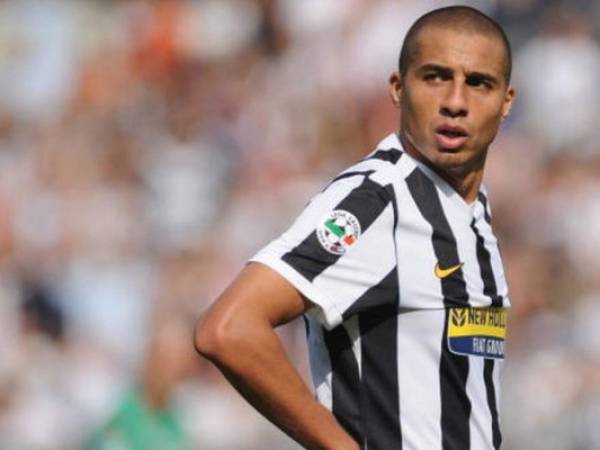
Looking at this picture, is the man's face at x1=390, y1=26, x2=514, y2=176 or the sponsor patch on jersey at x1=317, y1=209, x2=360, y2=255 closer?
the sponsor patch on jersey at x1=317, y1=209, x2=360, y2=255

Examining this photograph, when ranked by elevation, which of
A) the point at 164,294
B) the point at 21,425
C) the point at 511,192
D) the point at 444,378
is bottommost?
the point at 21,425

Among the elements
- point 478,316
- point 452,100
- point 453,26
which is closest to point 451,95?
point 452,100

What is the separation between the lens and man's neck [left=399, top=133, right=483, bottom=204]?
4.07 metres

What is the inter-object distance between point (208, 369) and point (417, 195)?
15.6 feet

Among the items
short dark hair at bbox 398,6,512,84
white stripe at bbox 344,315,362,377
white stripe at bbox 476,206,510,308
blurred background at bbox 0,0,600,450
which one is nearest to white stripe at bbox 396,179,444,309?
white stripe at bbox 344,315,362,377

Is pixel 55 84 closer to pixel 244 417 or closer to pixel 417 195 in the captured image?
pixel 244 417

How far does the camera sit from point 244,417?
8.45 m

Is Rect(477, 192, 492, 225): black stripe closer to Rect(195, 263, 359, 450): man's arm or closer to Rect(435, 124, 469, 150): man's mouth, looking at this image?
Rect(435, 124, 469, 150): man's mouth

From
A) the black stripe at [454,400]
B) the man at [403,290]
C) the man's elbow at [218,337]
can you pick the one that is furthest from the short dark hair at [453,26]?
the man's elbow at [218,337]

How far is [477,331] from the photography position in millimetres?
3936

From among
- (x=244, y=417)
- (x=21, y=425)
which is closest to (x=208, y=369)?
(x=244, y=417)

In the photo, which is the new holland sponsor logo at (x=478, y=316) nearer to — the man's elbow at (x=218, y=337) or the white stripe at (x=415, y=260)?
the white stripe at (x=415, y=260)

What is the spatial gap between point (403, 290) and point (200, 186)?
639cm

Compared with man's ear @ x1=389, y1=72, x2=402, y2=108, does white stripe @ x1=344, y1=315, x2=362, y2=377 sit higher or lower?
lower
